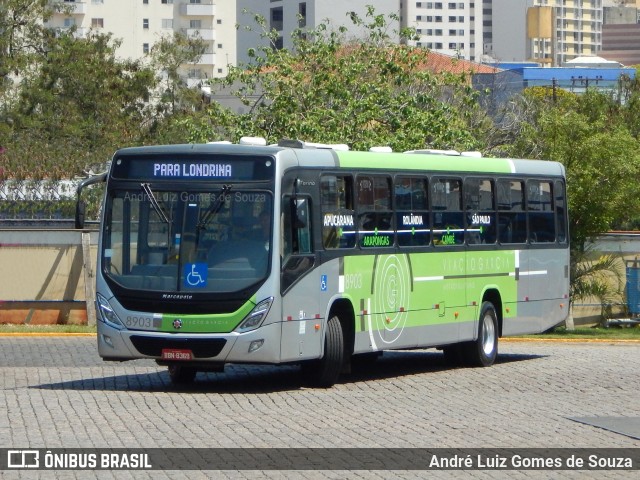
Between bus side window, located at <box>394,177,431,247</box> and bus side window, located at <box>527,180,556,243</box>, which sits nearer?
bus side window, located at <box>394,177,431,247</box>

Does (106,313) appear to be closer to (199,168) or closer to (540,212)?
(199,168)

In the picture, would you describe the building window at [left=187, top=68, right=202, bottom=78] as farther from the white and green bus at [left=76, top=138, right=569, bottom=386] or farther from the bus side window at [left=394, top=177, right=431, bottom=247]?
the white and green bus at [left=76, top=138, right=569, bottom=386]

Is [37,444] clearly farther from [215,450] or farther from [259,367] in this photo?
[259,367]

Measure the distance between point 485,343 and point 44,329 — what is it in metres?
9.95

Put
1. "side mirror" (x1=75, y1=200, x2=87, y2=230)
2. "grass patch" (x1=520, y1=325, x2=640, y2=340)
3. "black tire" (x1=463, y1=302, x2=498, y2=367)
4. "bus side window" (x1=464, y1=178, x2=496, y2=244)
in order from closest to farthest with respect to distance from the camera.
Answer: "side mirror" (x1=75, y1=200, x2=87, y2=230), "bus side window" (x1=464, y1=178, x2=496, y2=244), "black tire" (x1=463, y1=302, x2=498, y2=367), "grass patch" (x1=520, y1=325, x2=640, y2=340)

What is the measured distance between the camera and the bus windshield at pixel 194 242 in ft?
52.3

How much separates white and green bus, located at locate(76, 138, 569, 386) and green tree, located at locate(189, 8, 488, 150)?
47.2ft

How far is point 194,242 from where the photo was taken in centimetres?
1603

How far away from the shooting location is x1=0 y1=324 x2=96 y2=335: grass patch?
2625 cm

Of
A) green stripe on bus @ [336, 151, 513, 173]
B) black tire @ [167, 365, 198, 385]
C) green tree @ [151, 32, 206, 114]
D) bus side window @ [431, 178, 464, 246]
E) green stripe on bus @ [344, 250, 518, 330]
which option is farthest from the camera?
green tree @ [151, 32, 206, 114]

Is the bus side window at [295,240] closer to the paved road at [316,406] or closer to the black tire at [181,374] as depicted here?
the paved road at [316,406]

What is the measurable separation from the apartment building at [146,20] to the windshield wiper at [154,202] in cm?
11535

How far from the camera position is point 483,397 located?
52.4ft

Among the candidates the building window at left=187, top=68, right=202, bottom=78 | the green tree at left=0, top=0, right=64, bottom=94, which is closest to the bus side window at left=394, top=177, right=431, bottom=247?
the green tree at left=0, top=0, right=64, bottom=94
